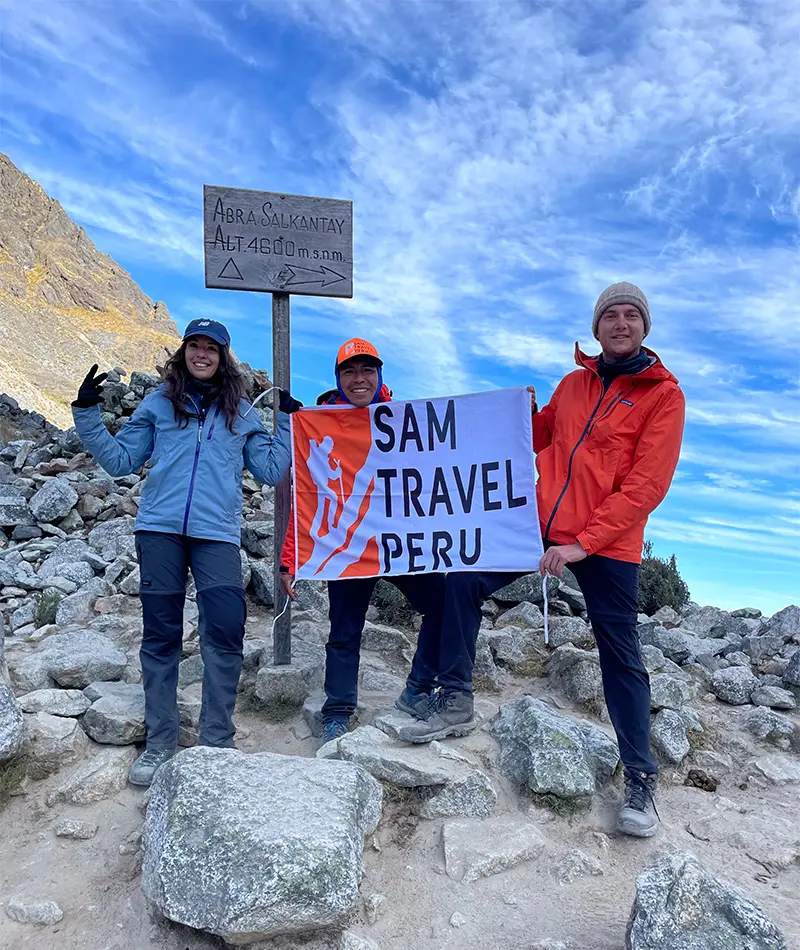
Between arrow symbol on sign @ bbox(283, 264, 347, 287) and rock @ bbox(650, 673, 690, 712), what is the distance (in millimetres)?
4697

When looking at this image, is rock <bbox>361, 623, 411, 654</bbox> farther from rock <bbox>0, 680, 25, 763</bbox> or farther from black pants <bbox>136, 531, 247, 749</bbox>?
rock <bbox>0, 680, 25, 763</bbox>

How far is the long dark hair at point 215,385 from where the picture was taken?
515 centimetres

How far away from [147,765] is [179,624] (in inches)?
38.4

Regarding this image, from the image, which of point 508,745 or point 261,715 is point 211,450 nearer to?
point 261,715

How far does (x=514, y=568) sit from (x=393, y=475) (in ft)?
4.40

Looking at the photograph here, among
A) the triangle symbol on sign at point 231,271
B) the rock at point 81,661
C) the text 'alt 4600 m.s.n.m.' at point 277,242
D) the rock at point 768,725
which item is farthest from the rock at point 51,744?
the rock at point 768,725

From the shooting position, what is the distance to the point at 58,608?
25.6ft

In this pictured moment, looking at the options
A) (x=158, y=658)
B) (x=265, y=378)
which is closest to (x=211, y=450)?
(x=158, y=658)

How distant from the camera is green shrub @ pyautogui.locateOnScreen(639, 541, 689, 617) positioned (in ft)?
35.3

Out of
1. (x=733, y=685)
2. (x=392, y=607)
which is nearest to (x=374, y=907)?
(x=392, y=607)

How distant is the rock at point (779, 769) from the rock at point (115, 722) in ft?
16.3

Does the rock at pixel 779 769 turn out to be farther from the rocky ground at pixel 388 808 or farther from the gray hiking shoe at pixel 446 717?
the gray hiking shoe at pixel 446 717

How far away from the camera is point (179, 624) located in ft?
16.7

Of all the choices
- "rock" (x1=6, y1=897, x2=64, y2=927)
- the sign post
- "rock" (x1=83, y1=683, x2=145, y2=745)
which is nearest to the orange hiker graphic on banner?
the sign post
